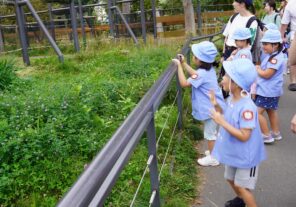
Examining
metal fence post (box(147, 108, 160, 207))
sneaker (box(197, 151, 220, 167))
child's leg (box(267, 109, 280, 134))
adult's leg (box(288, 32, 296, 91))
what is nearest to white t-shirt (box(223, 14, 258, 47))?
child's leg (box(267, 109, 280, 134))

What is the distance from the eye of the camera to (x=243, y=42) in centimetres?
456

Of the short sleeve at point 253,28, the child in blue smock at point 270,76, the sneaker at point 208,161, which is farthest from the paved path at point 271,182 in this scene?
the short sleeve at point 253,28

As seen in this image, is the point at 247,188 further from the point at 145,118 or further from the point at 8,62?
the point at 8,62

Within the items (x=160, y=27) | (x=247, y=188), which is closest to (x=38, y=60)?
(x=247, y=188)

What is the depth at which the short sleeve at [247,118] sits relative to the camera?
2695 millimetres

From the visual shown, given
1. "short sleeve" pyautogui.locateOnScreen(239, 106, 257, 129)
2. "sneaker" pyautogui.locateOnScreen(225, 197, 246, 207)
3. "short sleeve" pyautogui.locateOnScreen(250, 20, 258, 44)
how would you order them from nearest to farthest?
"short sleeve" pyautogui.locateOnScreen(239, 106, 257, 129), "sneaker" pyautogui.locateOnScreen(225, 197, 246, 207), "short sleeve" pyautogui.locateOnScreen(250, 20, 258, 44)

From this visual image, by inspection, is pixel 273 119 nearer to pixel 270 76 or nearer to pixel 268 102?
pixel 268 102

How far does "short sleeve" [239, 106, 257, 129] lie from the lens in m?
2.70

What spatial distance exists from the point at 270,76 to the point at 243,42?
50 centimetres

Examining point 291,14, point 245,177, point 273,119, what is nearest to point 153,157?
point 245,177

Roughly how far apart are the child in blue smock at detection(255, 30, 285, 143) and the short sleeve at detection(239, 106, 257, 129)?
1.74 m

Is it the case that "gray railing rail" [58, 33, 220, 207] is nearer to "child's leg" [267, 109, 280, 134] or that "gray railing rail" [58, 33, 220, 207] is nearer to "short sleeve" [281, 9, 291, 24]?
"child's leg" [267, 109, 280, 134]

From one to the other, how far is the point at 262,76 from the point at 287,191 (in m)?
1.37

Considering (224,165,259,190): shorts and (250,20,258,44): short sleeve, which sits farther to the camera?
(250,20,258,44): short sleeve
